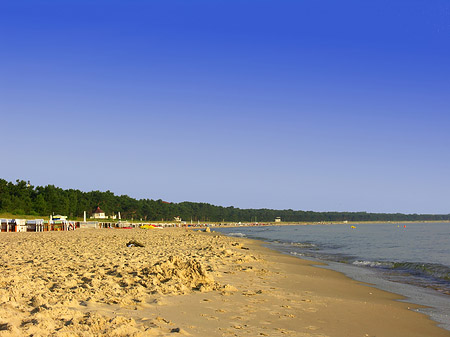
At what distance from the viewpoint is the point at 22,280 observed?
8.68 m

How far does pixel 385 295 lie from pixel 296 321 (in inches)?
228

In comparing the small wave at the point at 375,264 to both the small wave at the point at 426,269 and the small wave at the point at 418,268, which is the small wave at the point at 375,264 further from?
the small wave at the point at 426,269

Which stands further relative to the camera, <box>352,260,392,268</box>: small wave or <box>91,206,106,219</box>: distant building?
<box>91,206,106,219</box>: distant building

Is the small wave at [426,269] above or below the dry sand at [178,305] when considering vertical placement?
below

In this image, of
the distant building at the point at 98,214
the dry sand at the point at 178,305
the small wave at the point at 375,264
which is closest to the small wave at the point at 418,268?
the small wave at the point at 375,264

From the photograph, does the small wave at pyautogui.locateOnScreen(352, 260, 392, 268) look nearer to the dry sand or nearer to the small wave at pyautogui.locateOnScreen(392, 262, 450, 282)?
the small wave at pyautogui.locateOnScreen(392, 262, 450, 282)

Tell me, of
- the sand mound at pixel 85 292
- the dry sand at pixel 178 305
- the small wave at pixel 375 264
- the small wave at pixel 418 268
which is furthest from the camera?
the small wave at pixel 375 264

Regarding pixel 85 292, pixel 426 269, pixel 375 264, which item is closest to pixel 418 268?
pixel 426 269

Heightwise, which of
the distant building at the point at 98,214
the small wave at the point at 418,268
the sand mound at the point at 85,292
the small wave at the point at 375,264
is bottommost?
the small wave at the point at 375,264

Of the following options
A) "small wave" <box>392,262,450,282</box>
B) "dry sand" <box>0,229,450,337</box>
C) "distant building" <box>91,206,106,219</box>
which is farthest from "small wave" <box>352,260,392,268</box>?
"distant building" <box>91,206,106,219</box>

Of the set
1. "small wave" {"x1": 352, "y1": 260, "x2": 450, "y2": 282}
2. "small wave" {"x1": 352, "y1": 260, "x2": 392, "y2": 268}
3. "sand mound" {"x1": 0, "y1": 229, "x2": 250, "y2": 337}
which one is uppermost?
"sand mound" {"x1": 0, "y1": 229, "x2": 250, "y2": 337}

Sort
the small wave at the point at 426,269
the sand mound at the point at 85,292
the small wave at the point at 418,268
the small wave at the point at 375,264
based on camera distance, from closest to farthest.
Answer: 1. the sand mound at the point at 85,292
2. the small wave at the point at 426,269
3. the small wave at the point at 418,268
4. the small wave at the point at 375,264

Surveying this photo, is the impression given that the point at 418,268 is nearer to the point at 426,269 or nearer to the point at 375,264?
the point at 426,269

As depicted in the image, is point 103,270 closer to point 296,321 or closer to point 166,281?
point 166,281
